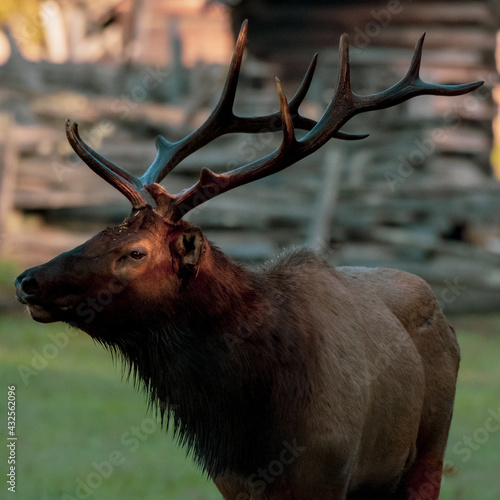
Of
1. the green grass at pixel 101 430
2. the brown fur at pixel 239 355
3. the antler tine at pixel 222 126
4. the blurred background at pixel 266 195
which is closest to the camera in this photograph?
the brown fur at pixel 239 355

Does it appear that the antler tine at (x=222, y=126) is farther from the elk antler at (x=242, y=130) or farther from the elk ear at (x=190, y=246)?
the elk ear at (x=190, y=246)

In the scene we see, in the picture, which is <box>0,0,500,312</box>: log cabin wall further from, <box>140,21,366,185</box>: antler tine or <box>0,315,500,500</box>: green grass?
<box>140,21,366,185</box>: antler tine

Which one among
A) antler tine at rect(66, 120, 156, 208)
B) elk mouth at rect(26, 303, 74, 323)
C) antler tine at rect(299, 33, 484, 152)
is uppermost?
antler tine at rect(299, 33, 484, 152)

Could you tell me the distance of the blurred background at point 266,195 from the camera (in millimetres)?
8891

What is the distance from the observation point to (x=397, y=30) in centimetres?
1806

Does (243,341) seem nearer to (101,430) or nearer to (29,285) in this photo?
(29,285)

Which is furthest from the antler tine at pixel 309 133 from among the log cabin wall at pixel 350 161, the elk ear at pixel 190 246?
the log cabin wall at pixel 350 161

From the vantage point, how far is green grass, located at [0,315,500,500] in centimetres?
747

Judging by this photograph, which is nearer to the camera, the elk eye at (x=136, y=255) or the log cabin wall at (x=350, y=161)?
the elk eye at (x=136, y=255)

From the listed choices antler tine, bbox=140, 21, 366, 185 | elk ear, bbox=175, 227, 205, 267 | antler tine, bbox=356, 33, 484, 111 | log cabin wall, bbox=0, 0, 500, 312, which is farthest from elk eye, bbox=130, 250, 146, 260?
log cabin wall, bbox=0, 0, 500, 312

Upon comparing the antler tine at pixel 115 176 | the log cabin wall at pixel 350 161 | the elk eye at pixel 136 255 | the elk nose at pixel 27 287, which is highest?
the antler tine at pixel 115 176

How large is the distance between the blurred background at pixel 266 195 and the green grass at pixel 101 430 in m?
0.03

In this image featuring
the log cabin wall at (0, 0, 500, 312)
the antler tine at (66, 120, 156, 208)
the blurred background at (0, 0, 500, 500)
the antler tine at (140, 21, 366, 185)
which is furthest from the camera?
the log cabin wall at (0, 0, 500, 312)

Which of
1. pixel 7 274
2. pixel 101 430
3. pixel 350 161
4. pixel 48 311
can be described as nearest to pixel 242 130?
pixel 48 311
